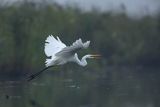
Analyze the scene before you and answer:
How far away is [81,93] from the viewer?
75.0 ft

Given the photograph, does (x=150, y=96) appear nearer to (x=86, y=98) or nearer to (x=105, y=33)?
(x=86, y=98)

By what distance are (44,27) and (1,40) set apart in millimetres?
3312

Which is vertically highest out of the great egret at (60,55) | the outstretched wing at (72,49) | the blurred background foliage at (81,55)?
the blurred background foliage at (81,55)

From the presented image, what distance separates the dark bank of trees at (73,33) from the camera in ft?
108

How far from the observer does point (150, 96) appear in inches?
875

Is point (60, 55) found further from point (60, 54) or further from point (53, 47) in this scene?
point (53, 47)

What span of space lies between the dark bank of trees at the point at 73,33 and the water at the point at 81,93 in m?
4.70

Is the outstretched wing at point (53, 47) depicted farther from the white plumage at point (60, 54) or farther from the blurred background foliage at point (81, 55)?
the blurred background foliage at point (81, 55)

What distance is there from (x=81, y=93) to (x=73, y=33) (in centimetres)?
1617

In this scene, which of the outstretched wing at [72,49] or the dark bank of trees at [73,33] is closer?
the outstretched wing at [72,49]

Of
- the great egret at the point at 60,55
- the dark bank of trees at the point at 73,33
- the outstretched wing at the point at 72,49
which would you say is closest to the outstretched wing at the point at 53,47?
the great egret at the point at 60,55

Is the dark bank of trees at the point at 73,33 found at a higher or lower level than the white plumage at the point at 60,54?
higher

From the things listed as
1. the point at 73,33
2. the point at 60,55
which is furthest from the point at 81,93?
the point at 73,33

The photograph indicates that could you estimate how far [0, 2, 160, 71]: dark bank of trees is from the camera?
1298 inches
